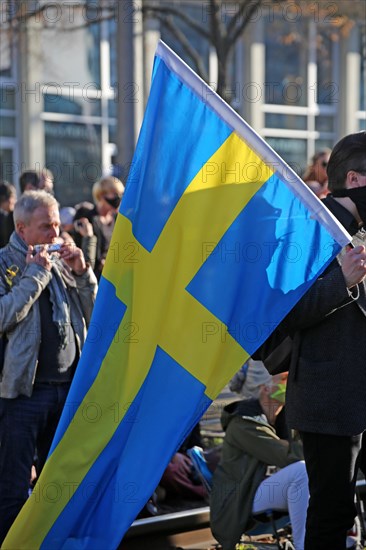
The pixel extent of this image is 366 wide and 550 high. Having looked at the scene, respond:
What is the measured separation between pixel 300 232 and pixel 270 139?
71.1 ft

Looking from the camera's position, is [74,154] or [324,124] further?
[324,124]

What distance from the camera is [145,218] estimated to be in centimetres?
423

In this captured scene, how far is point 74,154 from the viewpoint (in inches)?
878

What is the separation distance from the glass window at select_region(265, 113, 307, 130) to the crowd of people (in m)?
19.0

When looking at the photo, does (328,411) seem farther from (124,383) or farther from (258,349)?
(124,383)

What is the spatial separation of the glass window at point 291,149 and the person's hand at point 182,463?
747 inches

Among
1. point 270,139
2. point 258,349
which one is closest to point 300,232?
point 258,349

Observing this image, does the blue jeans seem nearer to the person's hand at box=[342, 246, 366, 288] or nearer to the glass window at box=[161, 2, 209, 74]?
the person's hand at box=[342, 246, 366, 288]

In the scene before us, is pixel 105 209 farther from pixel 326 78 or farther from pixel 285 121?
pixel 326 78

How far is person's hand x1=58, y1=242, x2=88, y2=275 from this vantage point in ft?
17.9

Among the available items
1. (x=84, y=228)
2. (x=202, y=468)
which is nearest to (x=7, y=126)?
(x=84, y=228)

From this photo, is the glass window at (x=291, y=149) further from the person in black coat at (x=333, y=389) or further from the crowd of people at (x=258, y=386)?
the person in black coat at (x=333, y=389)

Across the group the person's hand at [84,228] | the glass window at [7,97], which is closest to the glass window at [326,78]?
the glass window at [7,97]

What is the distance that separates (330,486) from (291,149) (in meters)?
22.1
